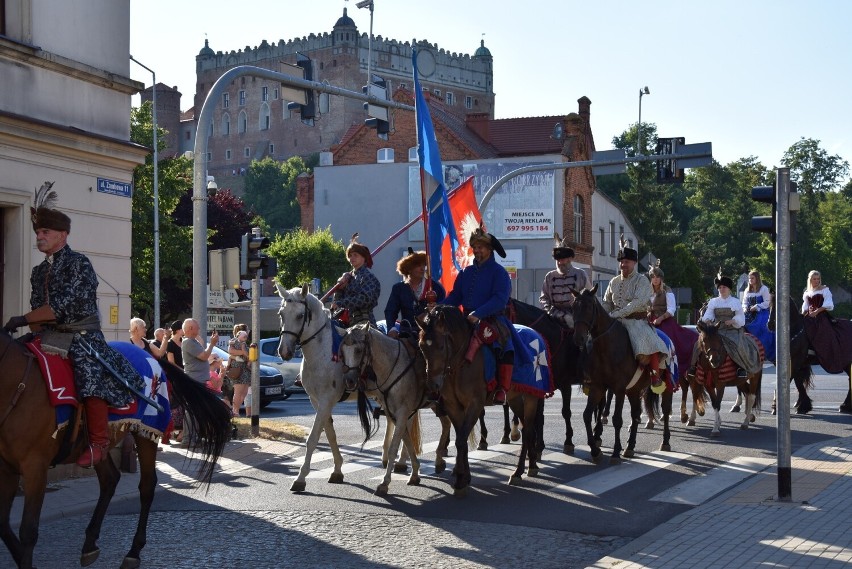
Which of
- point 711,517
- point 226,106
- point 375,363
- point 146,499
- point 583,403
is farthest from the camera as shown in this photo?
point 226,106

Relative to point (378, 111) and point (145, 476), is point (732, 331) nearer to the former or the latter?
point (378, 111)

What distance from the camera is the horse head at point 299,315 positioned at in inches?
476

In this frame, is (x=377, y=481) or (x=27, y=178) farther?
(x=27, y=178)

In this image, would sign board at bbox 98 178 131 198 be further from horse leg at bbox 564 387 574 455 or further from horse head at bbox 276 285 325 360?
horse leg at bbox 564 387 574 455

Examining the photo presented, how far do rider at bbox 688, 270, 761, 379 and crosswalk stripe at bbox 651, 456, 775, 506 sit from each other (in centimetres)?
342

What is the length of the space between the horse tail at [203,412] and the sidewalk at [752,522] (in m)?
2.18

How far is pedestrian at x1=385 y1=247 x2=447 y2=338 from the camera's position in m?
12.9

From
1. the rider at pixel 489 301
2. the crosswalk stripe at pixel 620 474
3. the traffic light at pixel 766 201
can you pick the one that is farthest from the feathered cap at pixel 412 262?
the traffic light at pixel 766 201

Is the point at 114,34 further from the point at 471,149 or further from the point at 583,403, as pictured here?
the point at 471,149

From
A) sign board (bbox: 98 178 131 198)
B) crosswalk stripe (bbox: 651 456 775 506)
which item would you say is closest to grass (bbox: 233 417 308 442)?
sign board (bbox: 98 178 131 198)

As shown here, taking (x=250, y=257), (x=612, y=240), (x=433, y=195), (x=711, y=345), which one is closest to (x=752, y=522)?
(x=433, y=195)

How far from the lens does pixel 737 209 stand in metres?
91.8

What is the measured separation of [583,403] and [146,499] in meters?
15.4

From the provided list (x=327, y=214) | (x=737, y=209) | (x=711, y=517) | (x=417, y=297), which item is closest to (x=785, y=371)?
(x=711, y=517)
